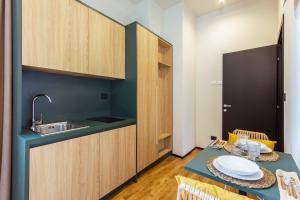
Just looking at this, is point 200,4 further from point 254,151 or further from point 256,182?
point 256,182

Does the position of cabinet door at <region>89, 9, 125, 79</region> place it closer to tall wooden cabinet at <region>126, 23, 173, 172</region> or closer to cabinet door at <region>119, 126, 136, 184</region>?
tall wooden cabinet at <region>126, 23, 173, 172</region>

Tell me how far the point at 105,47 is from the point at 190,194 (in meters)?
1.82

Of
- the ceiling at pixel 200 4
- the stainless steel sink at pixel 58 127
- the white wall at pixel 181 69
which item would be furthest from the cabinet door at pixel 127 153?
the ceiling at pixel 200 4

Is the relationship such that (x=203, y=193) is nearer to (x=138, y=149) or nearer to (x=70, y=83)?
(x=138, y=149)

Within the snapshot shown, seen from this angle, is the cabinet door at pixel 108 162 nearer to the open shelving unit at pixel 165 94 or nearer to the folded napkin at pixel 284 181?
the open shelving unit at pixel 165 94

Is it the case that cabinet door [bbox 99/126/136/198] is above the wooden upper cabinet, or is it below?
below

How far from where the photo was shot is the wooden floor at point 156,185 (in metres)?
1.80

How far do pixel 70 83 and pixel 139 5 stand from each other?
6.38 feet

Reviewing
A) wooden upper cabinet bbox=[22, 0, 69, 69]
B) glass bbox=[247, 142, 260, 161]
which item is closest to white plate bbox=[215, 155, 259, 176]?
glass bbox=[247, 142, 260, 161]

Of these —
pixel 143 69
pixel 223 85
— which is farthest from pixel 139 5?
pixel 223 85

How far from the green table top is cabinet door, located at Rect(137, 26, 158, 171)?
1.15 metres

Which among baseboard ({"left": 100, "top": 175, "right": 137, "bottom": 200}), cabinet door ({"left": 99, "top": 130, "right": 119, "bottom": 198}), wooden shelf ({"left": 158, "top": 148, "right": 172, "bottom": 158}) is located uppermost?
cabinet door ({"left": 99, "top": 130, "right": 119, "bottom": 198})

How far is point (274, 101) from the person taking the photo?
235 centimetres

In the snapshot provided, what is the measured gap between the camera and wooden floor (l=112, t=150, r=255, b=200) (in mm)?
1802
